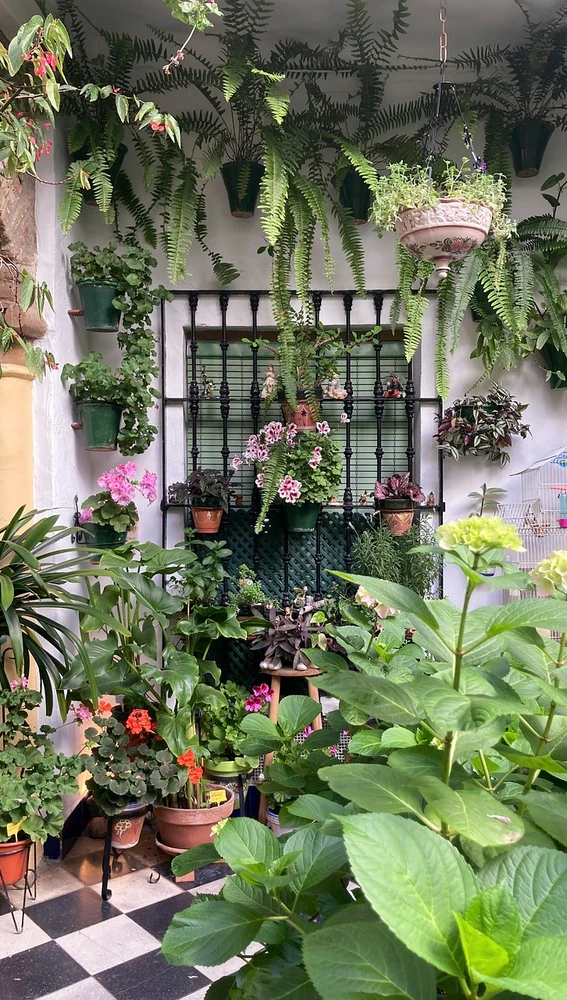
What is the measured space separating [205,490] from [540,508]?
1.43 m

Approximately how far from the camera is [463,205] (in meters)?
2.38

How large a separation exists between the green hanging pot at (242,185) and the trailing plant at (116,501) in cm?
123

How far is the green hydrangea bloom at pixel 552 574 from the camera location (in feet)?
2.15

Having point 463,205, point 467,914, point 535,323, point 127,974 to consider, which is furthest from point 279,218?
point 467,914

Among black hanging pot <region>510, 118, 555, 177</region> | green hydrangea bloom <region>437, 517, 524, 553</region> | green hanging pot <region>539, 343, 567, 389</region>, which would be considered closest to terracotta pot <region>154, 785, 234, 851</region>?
green hanging pot <region>539, 343, 567, 389</region>

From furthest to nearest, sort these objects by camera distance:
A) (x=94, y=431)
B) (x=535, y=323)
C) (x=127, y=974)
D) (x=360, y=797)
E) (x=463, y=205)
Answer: (x=535, y=323) < (x=94, y=431) < (x=463, y=205) < (x=127, y=974) < (x=360, y=797)

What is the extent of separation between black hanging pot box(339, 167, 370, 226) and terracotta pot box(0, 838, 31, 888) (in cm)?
270

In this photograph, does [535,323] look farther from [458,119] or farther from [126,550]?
[126,550]

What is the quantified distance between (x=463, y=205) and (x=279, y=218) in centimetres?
69

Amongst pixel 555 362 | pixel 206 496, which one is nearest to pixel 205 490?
pixel 206 496

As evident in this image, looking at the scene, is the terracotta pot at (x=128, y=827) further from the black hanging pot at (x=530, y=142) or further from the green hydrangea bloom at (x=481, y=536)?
the black hanging pot at (x=530, y=142)

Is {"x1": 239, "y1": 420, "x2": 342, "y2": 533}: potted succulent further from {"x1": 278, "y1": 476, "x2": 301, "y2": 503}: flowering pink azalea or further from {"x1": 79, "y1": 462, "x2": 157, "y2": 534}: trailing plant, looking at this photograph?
{"x1": 79, "y1": 462, "x2": 157, "y2": 534}: trailing plant

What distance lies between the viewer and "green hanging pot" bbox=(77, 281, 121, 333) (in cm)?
294

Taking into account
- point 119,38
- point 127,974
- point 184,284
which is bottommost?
point 127,974
